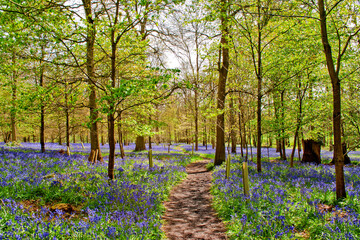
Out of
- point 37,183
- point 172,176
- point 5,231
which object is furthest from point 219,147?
point 5,231

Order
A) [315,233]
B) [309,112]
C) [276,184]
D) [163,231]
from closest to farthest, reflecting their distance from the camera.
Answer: [315,233] < [163,231] < [276,184] < [309,112]

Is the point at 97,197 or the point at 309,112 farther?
the point at 309,112

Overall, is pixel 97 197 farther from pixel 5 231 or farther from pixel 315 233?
pixel 315 233

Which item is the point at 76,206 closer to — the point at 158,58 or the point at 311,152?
the point at 158,58

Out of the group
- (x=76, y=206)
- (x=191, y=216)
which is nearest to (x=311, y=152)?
(x=191, y=216)

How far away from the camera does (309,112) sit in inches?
366

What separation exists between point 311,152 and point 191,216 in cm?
1153

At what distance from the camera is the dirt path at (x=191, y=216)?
4875mm

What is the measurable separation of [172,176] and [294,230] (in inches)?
234

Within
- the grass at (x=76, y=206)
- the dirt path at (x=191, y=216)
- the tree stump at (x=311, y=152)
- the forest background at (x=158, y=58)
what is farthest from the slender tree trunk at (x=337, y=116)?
the tree stump at (x=311, y=152)

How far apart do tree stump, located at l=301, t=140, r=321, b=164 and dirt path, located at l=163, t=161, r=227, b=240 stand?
8.77 metres

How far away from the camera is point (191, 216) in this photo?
5.98m

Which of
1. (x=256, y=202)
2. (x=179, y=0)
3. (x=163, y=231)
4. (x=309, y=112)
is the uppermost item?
(x=179, y=0)

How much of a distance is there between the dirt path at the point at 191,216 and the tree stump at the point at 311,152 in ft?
28.8
